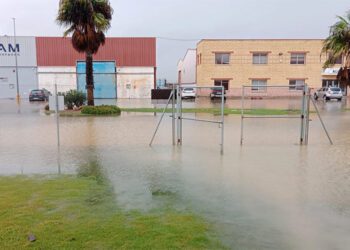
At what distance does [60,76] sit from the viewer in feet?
154

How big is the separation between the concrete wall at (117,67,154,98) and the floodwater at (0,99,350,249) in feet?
107

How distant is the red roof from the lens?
154ft

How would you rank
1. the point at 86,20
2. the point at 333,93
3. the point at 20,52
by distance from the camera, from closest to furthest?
the point at 86,20
the point at 333,93
the point at 20,52

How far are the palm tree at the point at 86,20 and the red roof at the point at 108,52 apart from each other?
23382 mm

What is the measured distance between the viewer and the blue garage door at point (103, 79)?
46.8m

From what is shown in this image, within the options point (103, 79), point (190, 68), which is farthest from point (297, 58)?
point (103, 79)

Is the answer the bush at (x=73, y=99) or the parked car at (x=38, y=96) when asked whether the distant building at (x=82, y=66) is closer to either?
the parked car at (x=38, y=96)

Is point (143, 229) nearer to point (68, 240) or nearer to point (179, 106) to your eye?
point (68, 240)

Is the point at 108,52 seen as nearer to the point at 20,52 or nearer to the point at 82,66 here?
the point at 82,66

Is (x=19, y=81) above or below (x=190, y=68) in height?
below

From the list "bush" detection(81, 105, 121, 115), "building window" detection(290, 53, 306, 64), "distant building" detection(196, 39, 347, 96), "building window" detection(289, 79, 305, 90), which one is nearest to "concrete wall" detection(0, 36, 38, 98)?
"distant building" detection(196, 39, 347, 96)

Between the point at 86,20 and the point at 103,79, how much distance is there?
24.5m

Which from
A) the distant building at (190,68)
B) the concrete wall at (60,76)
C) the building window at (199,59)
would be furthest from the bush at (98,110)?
the distant building at (190,68)

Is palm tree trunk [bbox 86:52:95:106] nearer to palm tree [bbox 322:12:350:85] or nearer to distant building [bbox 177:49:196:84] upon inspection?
palm tree [bbox 322:12:350:85]
